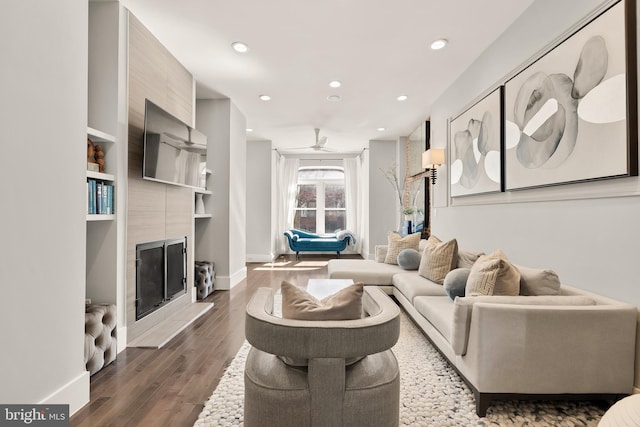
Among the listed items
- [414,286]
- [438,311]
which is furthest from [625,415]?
[414,286]

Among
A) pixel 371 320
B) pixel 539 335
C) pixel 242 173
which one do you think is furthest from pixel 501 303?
pixel 242 173

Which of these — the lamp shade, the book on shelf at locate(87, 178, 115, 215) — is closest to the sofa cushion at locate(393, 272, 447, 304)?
the lamp shade

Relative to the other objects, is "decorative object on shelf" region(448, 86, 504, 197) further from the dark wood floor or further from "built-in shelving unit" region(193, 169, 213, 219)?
"built-in shelving unit" region(193, 169, 213, 219)

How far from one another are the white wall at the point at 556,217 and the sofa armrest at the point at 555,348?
9.6 inches


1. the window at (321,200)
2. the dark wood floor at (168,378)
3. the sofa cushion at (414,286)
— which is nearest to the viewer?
the dark wood floor at (168,378)

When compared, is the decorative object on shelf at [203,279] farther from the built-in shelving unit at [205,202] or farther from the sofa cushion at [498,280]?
the sofa cushion at [498,280]

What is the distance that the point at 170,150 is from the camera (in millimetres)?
3217

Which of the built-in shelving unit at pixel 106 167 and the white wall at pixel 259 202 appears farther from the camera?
the white wall at pixel 259 202

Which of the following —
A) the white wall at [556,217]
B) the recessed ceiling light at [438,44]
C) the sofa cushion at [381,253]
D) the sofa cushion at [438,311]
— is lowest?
the sofa cushion at [438,311]

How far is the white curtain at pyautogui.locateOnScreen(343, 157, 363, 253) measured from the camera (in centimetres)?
909

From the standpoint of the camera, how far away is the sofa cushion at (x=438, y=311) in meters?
2.33

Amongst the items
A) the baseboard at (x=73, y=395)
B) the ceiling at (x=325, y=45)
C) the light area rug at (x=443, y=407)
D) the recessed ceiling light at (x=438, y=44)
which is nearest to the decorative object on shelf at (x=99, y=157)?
the ceiling at (x=325, y=45)

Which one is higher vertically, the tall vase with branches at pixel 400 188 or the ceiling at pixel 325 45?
the ceiling at pixel 325 45

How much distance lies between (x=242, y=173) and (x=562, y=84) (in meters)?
4.52
